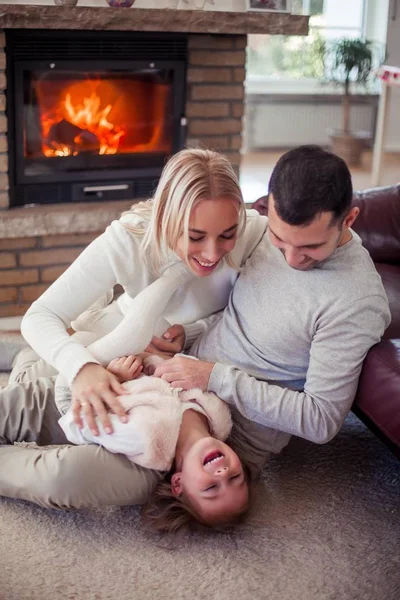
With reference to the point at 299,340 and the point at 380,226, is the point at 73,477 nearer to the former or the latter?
the point at 299,340

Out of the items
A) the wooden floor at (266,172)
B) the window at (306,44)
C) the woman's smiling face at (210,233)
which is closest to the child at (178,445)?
the woman's smiling face at (210,233)

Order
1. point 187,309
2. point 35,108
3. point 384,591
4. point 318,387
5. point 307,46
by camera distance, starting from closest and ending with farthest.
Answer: point 384,591
point 318,387
point 187,309
point 35,108
point 307,46

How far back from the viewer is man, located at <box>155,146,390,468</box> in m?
1.54

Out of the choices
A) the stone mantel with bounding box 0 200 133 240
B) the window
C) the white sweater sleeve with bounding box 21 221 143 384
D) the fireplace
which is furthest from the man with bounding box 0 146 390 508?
the window

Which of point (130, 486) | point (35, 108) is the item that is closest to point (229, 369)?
point (130, 486)

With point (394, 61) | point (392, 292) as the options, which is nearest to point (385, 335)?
point (392, 292)

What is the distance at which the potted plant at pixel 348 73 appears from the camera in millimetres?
5273

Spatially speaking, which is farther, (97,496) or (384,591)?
(97,496)

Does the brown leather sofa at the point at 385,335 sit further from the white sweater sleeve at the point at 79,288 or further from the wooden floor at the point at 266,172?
the wooden floor at the point at 266,172

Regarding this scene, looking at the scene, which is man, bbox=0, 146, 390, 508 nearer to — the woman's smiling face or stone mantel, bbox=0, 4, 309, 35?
the woman's smiling face

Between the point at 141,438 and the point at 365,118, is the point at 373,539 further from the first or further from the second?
the point at 365,118

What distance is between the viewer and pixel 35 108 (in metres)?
3.02

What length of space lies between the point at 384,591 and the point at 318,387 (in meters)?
0.43

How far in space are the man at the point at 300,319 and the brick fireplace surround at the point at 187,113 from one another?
1344mm
